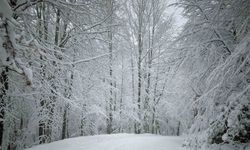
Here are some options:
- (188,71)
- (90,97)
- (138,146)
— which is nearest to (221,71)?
(188,71)

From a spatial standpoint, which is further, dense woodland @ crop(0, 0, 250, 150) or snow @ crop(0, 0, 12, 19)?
dense woodland @ crop(0, 0, 250, 150)

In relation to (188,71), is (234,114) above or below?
below

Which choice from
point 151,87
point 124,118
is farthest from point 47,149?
point 151,87

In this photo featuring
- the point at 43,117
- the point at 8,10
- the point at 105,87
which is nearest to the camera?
the point at 8,10

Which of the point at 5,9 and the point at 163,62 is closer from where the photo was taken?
the point at 5,9

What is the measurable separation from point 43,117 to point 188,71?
5865 mm

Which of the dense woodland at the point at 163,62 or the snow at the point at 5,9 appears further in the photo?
the dense woodland at the point at 163,62

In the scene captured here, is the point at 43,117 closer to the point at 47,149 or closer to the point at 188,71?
the point at 47,149

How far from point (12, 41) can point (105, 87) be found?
7652 millimetres

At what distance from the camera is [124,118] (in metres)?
14.1

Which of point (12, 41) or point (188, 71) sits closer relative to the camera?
point (12, 41)

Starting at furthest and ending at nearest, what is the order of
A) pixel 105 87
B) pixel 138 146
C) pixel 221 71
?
1. pixel 105 87
2. pixel 138 146
3. pixel 221 71

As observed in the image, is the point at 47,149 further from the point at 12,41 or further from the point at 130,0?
the point at 130,0

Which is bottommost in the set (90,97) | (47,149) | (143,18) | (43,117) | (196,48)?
(47,149)
